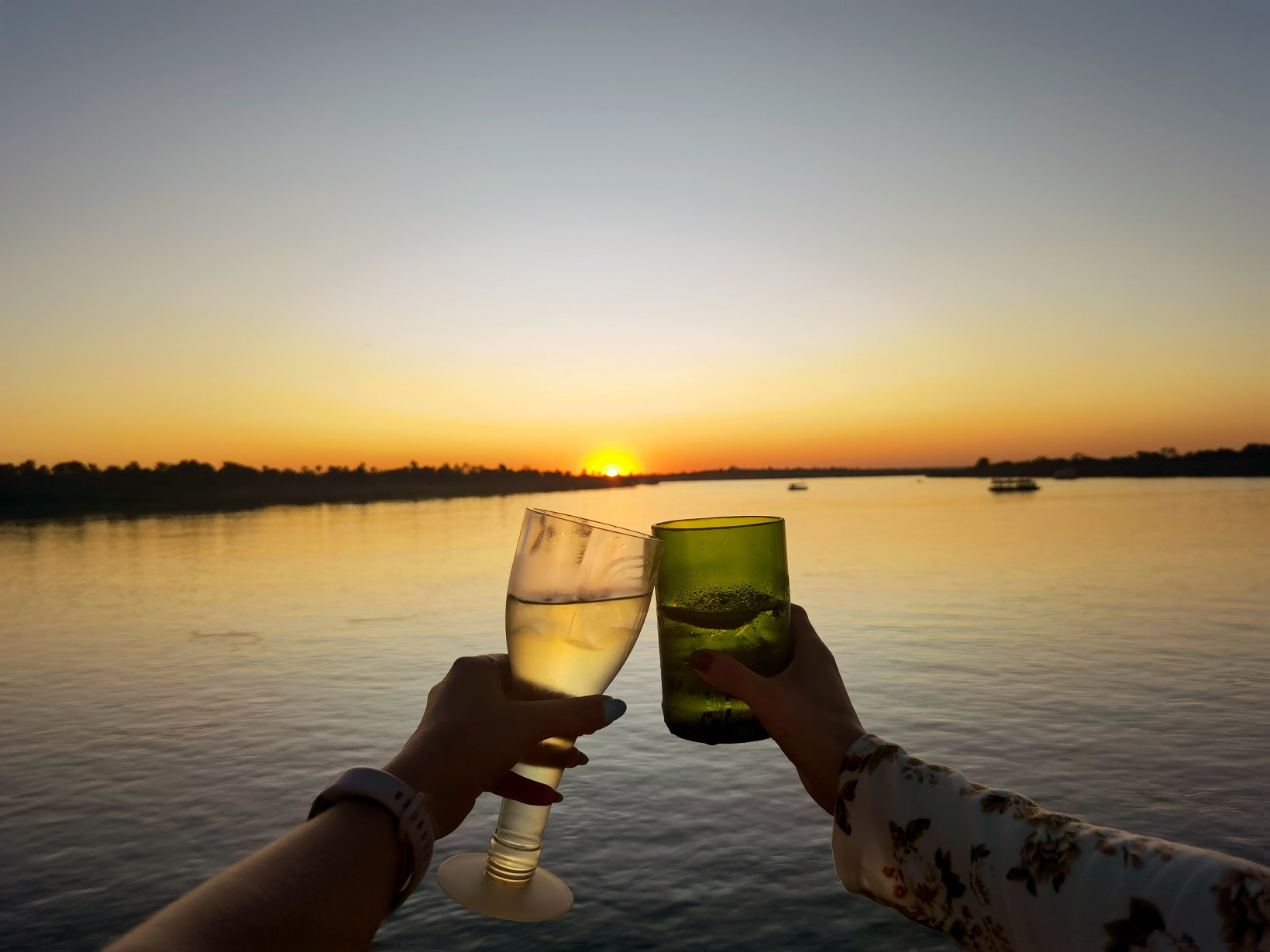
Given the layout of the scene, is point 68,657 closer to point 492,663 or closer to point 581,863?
point 581,863

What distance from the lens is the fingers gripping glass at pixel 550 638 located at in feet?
4.71

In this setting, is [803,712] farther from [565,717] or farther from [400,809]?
[400,809]

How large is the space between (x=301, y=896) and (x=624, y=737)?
6581 millimetres

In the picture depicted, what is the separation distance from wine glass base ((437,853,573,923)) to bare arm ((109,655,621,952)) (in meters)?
0.14

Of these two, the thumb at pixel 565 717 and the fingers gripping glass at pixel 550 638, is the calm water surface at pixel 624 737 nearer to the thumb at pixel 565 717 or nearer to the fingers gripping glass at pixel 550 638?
the fingers gripping glass at pixel 550 638

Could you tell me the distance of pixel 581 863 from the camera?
4887mm

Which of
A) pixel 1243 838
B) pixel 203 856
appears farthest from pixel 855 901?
pixel 203 856

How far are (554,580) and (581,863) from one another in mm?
3913

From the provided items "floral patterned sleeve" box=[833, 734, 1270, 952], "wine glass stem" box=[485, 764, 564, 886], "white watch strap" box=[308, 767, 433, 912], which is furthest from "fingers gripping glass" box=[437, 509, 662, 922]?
"floral patterned sleeve" box=[833, 734, 1270, 952]

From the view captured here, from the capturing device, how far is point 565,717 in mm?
1432

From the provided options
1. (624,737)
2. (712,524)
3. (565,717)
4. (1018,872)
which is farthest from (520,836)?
(624,737)

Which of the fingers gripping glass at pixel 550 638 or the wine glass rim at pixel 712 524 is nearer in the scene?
the fingers gripping glass at pixel 550 638

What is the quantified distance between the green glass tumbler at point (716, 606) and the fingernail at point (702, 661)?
0.08ft

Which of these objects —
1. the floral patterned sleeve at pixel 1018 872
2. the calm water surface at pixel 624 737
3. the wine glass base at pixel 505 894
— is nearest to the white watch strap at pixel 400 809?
the wine glass base at pixel 505 894
